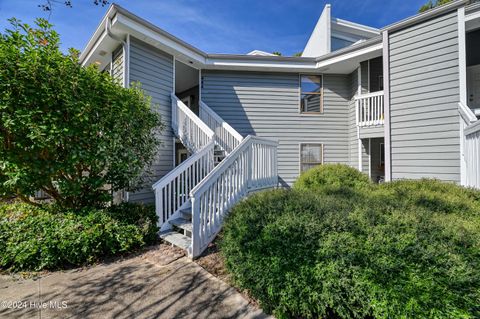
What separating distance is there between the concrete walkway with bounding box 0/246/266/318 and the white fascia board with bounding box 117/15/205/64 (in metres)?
5.49

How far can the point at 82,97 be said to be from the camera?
3973 mm

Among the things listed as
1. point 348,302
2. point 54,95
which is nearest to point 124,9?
point 54,95

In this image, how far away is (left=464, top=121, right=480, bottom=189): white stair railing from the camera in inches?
177

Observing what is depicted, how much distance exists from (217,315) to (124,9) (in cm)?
659

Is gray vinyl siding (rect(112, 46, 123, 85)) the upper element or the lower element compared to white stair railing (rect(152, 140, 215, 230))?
upper

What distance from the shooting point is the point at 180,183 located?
5242 millimetres

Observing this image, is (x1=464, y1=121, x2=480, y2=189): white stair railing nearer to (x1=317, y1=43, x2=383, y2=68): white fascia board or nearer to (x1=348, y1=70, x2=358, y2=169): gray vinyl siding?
(x1=348, y1=70, x2=358, y2=169): gray vinyl siding

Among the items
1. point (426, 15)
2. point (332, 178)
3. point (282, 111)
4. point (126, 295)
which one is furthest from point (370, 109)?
point (126, 295)

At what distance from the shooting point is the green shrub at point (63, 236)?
3.45 meters

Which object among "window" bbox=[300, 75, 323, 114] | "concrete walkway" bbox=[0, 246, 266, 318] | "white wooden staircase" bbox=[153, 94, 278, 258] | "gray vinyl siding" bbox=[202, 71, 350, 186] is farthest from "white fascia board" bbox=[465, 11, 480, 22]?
"concrete walkway" bbox=[0, 246, 266, 318]

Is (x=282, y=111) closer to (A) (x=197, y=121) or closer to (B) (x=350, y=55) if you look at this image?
(B) (x=350, y=55)

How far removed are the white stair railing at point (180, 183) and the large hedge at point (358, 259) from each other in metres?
2.19

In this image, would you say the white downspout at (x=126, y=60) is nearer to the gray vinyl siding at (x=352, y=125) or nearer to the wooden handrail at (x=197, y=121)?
the wooden handrail at (x=197, y=121)

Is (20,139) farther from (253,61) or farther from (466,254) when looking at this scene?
(253,61)
